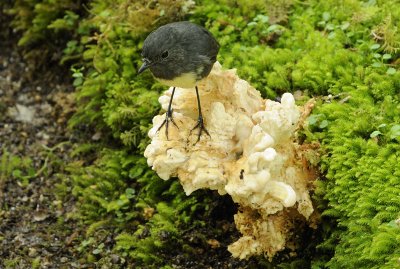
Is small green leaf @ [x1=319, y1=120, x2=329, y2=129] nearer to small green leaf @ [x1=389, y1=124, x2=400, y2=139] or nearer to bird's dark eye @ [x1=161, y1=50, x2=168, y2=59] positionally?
small green leaf @ [x1=389, y1=124, x2=400, y2=139]

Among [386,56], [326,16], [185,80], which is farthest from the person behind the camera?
[326,16]

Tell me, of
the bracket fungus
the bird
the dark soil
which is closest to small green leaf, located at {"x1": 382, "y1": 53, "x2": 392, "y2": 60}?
the bracket fungus

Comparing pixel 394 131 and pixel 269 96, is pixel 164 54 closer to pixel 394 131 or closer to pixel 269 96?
pixel 269 96

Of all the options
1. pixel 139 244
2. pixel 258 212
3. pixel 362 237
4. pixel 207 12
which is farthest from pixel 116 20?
pixel 362 237

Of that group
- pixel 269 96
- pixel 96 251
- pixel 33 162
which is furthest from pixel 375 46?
pixel 33 162

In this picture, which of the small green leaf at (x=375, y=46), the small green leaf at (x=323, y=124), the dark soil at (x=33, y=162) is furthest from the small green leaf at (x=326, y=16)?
the dark soil at (x=33, y=162)

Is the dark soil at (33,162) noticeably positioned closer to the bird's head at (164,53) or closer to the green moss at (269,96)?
the green moss at (269,96)
